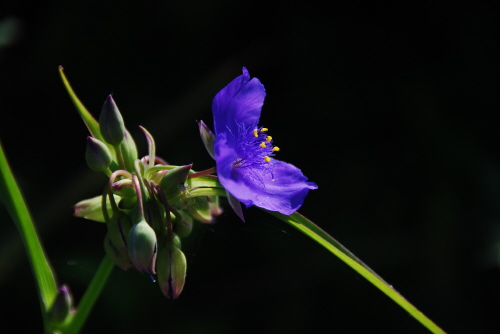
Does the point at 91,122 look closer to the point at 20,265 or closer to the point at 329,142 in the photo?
the point at 20,265

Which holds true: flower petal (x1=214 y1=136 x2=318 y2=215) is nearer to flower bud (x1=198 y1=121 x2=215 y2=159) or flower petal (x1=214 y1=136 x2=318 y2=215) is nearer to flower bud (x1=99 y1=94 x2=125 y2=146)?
flower bud (x1=198 y1=121 x2=215 y2=159)

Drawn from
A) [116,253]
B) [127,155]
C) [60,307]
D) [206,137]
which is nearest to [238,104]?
[206,137]

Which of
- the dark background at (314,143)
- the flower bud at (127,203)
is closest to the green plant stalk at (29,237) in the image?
the flower bud at (127,203)

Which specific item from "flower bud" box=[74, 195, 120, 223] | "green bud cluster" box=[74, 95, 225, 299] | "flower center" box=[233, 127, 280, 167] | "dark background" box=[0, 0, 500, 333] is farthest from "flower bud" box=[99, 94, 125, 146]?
"dark background" box=[0, 0, 500, 333]

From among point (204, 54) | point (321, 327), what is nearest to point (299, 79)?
point (204, 54)

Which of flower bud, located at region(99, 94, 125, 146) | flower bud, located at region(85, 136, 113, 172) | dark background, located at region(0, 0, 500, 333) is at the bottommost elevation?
dark background, located at region(0, 0, 500, 333)
